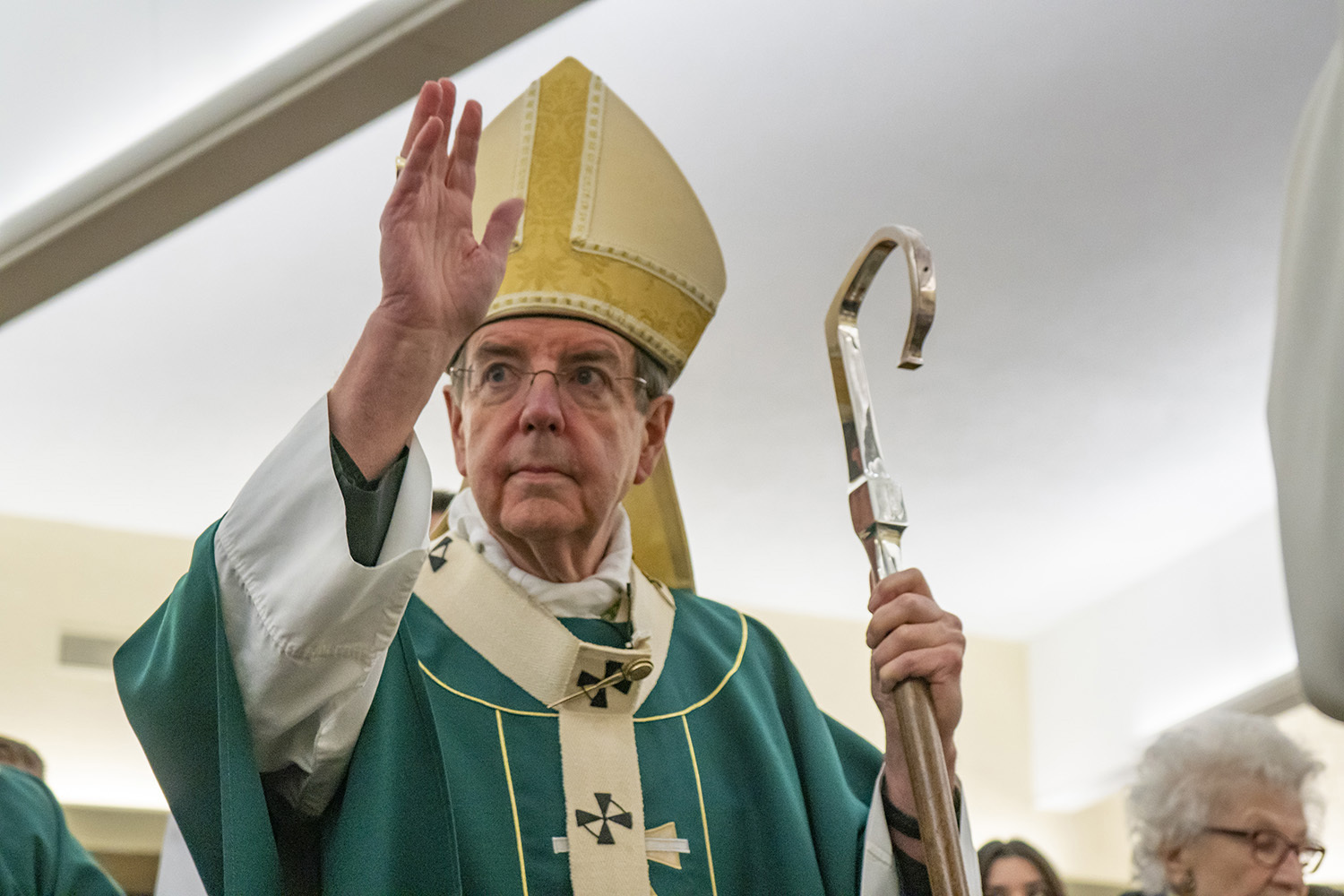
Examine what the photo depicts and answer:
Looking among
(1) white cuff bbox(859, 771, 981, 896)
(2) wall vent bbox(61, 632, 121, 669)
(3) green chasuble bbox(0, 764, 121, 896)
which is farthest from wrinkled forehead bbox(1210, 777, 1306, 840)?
(2) wall vent bbox(61, 632, 121, 669)

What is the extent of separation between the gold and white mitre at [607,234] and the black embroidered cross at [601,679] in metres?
0.50

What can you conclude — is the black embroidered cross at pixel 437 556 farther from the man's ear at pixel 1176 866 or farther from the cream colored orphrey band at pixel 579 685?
the man's ear at pixel 1176 866

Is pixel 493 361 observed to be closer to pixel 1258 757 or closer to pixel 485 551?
pixel 485 551

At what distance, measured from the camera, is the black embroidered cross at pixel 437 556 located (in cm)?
256

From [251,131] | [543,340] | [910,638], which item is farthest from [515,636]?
[251,131]

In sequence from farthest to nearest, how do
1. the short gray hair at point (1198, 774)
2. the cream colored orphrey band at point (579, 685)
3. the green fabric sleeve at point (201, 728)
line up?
the short gray hair at point (1198, 774), the cream colored orphrey band at point (579, 685), the green fabric sleeve at point (201, 728)

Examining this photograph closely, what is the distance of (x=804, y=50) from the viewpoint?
5672mm

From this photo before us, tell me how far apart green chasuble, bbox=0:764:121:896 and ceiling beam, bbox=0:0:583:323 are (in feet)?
8.85

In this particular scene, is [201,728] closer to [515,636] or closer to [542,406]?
[515,636]

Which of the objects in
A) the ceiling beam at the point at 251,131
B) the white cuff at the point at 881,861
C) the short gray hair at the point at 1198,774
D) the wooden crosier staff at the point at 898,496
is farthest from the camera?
the ceiling beam at the point at 251,131

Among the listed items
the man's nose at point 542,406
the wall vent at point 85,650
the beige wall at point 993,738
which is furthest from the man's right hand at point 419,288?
the beige wall at point 993,738

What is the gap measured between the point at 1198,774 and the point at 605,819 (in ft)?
5.35

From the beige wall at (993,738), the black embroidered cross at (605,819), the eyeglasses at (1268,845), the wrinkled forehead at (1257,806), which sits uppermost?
the beige wall at (993,738)

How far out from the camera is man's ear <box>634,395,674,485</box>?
9.42ft
